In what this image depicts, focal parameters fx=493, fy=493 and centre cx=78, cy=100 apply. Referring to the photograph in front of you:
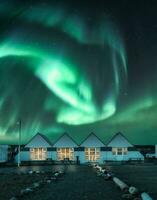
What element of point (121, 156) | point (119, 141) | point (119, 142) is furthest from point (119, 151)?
point (119, 141)

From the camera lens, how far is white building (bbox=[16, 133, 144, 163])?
142 m

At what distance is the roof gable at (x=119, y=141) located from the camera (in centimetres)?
14250

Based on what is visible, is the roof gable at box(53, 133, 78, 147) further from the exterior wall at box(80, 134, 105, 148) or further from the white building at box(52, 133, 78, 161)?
the exterior wall at box(80, 134, 105, 148)

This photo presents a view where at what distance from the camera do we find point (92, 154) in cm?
14275

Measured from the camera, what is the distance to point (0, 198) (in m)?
23.9

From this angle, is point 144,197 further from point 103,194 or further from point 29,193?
point 29,193

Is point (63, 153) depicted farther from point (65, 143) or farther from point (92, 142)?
point (92, 142)

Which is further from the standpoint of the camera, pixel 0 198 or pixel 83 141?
pixel 83 141

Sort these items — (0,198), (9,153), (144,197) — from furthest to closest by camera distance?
(9,153) → (0,198) → (144,197)

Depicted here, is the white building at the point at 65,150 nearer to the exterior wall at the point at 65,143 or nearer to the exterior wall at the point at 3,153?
the exterior wall at the point at 65,143

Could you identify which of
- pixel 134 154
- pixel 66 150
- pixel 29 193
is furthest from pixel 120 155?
pixel 29 193

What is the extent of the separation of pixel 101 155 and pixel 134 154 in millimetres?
9644

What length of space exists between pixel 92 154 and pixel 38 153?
1567 centimetres

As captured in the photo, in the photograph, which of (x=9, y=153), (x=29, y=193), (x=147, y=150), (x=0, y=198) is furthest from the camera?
(x=147, y=150)
